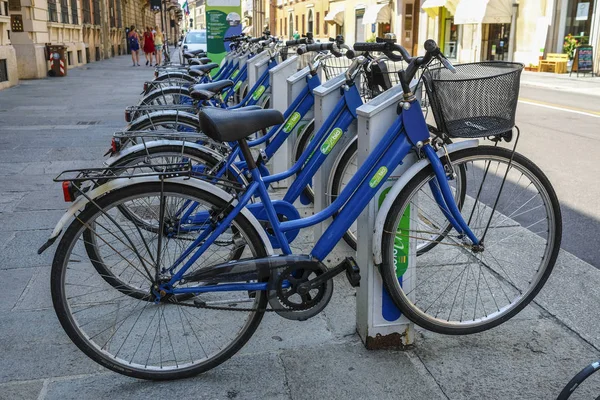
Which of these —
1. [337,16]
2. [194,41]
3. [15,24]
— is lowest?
[194,41]

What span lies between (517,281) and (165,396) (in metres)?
2.12

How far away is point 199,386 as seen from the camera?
2717 millimetres

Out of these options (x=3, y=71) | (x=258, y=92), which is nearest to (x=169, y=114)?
(x=258, y=92)

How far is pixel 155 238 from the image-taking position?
306 centimetres

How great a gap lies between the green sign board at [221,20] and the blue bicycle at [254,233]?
1217 centimetres

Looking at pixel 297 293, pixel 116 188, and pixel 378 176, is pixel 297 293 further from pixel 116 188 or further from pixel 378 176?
pixel 116 188

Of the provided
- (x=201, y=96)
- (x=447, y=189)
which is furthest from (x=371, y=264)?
(x=201, y=96)

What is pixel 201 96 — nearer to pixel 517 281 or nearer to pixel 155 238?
pixel 155 238

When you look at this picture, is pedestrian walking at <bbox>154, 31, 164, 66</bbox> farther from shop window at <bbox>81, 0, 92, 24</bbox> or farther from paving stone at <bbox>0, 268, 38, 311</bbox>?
paving stone at <bbox>0, 268, 38, 311</bbox>

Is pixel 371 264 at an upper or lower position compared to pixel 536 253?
upper

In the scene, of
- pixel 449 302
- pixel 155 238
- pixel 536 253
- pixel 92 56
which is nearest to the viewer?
pixel 155 238

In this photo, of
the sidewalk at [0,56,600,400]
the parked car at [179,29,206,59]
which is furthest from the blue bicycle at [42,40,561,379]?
the parked car at [179,29,206,59]

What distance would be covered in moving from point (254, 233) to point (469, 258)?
1.31 meters

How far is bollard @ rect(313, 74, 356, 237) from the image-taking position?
3.64 m
